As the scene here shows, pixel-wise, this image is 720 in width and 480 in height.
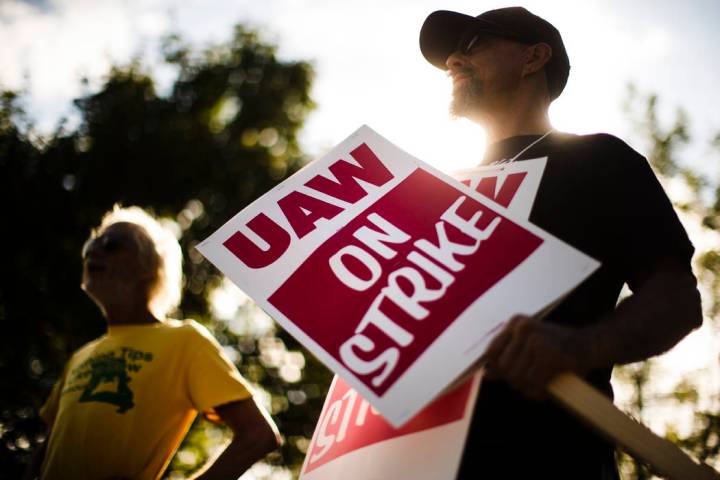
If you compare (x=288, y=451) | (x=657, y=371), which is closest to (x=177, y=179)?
(x=288, y=451)

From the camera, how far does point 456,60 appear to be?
6.05ft

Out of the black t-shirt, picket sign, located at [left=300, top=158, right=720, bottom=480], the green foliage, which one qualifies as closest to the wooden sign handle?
picket sign, located at [left=300, top=158, right=720, bottom=480]

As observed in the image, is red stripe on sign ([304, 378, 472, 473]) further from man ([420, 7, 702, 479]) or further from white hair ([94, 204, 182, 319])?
white hair ([94, 204, 182, 319])

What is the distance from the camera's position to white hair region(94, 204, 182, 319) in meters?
2.50

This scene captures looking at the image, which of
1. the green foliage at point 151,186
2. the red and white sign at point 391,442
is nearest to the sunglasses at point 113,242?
the red and white sign at point 391,442

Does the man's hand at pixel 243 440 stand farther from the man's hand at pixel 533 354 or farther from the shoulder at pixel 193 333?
the man's hand at pixel 533 354

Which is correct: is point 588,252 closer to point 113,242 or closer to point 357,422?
point 357,422

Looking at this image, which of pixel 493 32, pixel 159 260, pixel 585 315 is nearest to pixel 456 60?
pixel 493 32

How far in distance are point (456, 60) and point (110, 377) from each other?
1674 mm

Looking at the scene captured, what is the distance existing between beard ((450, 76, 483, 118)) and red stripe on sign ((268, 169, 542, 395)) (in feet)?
2.08

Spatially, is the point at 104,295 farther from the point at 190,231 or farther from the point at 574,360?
the point at 190,231

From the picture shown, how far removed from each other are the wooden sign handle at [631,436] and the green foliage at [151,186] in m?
9.04

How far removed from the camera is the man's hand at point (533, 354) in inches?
33.5

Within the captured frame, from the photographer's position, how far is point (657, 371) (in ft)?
38.8
